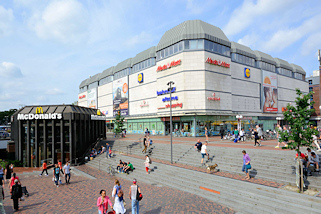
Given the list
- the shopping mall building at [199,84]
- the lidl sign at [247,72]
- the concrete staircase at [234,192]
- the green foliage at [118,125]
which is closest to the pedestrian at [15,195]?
the concrete staircase at [234,192]

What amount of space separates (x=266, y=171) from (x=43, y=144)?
965 inches

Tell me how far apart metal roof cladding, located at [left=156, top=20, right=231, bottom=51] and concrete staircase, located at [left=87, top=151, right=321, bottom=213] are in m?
28.2

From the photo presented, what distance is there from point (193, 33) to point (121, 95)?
101ft

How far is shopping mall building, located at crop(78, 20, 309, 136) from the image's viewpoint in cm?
3756

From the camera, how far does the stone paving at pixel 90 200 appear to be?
402 inches

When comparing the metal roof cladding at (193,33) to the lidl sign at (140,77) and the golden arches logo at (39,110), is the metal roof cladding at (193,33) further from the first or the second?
the golden arches logo at (39,110)

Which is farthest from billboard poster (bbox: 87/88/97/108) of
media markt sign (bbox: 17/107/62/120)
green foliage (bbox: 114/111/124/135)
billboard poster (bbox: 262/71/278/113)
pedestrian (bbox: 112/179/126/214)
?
pedestrian (bbox: 112/179/126/214)

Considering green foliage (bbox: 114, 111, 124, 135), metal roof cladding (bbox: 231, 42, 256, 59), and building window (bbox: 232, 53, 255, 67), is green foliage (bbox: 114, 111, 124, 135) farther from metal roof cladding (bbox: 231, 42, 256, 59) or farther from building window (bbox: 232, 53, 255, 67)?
metal roof cladding (bbox: 231, 42, 256, 59)

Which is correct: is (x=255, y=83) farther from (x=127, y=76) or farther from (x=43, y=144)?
(x=43, y=144)

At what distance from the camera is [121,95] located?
60281mm

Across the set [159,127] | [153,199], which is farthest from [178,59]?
[153,199]

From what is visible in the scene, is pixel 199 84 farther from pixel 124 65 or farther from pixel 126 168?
pixel 124 65

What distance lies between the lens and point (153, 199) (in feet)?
38.1

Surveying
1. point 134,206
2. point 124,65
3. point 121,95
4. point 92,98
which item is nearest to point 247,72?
point 124,65
